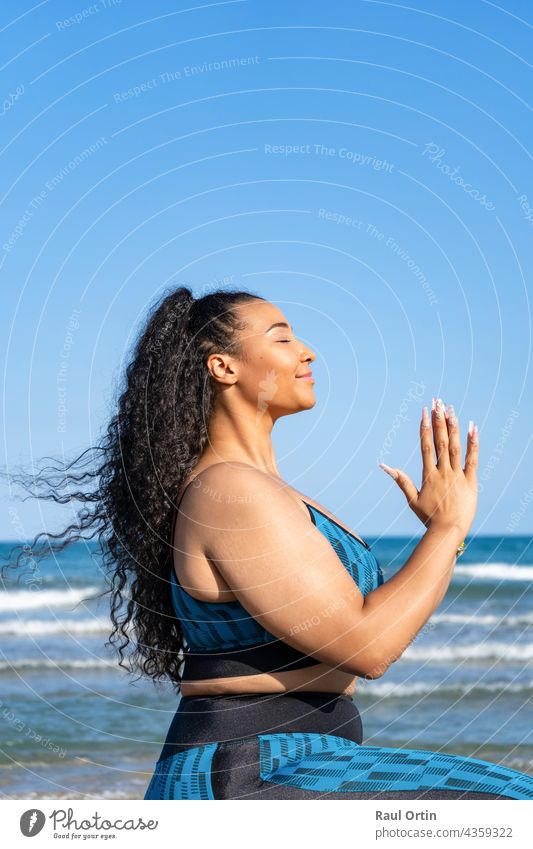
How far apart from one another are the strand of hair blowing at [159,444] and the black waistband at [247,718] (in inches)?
24.3

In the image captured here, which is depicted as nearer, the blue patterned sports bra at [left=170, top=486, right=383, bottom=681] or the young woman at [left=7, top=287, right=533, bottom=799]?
the young woman at [left=7, top=287, right=533, bottom=799]

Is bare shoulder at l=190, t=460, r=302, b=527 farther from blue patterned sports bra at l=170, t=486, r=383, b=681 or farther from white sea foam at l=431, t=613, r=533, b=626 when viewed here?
white sea foam at l=431, t=613, r=533, b=626

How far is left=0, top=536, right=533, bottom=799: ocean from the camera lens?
10125 millimetres

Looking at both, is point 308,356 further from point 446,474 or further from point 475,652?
point 475,652

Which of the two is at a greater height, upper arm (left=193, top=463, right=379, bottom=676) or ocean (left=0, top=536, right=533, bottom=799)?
upper arm (left=193, top=463, right=379, bottom=676)

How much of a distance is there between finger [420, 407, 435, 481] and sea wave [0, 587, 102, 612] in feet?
67.7

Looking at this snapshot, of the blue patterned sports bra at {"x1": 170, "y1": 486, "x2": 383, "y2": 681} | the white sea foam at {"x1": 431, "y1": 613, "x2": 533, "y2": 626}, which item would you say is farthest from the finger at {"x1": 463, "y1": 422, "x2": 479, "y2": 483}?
the white sea foam at {"x1": 431, "y1": 613, "x2": 533, "y2": 626}

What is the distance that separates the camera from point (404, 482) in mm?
3625

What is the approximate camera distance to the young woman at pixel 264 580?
3066mm

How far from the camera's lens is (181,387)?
3.84 meters
